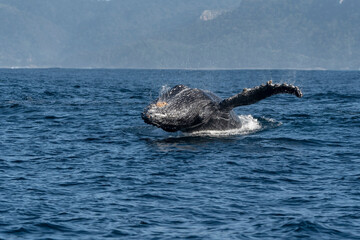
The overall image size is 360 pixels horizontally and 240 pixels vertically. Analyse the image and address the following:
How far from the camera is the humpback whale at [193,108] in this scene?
20.9 m

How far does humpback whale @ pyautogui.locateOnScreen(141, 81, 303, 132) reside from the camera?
20859 millimetres

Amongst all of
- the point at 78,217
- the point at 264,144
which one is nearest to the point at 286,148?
→ the point at 264,144

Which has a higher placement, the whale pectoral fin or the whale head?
the whale pectoral fin

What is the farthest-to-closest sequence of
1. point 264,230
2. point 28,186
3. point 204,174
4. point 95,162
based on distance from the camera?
point 95,162
point 204,174
point 28,186
point 264,230

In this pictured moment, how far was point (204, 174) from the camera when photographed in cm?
1703

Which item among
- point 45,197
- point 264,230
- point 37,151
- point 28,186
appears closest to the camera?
point 264,230

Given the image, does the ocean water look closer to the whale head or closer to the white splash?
the white splash

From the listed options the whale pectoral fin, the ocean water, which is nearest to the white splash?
the ocean water

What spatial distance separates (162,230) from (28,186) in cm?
482

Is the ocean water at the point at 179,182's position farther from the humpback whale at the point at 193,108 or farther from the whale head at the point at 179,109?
the whale head at the point at 179,109

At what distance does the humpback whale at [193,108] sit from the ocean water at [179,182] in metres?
0.58

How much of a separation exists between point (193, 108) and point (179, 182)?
21.0 feet

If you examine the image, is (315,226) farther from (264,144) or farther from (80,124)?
(80,124)

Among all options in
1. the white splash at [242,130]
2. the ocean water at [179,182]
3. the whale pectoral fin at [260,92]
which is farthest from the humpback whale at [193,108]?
the ocean water at [179,182]
